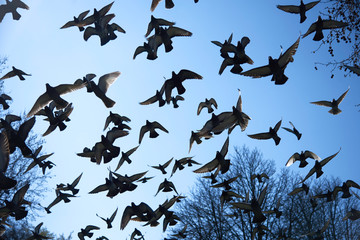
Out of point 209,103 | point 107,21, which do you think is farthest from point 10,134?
point 209,103

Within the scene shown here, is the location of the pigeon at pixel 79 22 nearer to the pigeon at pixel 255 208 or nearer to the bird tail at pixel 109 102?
the bird tail at pixel 109 102

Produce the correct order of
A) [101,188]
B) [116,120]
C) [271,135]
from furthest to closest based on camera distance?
[271,135] → [116,120] → [101,188]

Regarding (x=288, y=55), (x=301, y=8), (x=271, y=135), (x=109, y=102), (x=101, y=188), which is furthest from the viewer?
(x=271, y=135)

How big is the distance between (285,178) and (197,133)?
13553mm

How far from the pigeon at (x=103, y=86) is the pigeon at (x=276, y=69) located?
2.10 m

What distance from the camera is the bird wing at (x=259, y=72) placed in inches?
178

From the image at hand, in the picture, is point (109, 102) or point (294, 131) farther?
point (294, 131)

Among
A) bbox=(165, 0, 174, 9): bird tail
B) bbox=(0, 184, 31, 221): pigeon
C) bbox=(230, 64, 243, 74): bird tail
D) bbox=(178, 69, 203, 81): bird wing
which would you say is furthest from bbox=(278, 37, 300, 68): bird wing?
bbox=(0, 184, 31, 221): pigeon

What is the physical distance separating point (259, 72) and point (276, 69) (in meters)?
0.26

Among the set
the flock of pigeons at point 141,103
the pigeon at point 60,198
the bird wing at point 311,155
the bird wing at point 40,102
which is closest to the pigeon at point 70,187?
the pigeon at point 60,198

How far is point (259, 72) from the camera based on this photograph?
459 cm

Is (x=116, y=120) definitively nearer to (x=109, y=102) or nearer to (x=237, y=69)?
(x=109, y=102)

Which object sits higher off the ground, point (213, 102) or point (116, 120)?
point (213, 102)

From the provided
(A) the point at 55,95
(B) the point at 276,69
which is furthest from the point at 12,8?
(B) the point at 276,69
